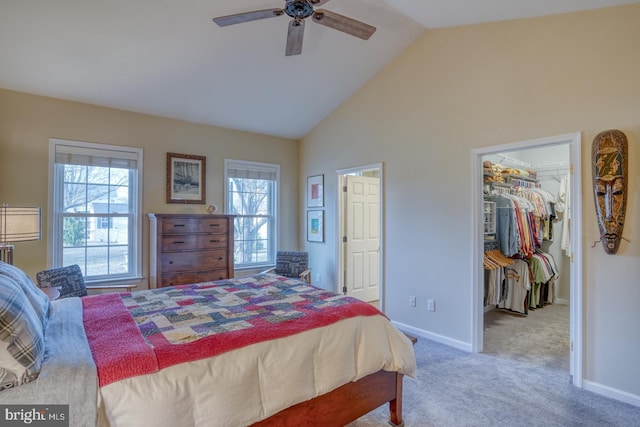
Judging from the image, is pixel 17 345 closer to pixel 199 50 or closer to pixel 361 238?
pixel 199 50

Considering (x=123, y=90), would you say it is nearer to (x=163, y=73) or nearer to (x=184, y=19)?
(x=163, y=73)

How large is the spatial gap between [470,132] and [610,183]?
1233 millimetres

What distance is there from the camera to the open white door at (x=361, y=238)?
16.0 feet

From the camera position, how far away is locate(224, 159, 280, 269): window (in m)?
4.88

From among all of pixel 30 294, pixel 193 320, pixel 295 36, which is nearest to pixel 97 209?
pixel 30 294

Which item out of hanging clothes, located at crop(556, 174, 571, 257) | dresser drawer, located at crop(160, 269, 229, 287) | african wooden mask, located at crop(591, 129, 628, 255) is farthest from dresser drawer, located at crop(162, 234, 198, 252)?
hanging clothes, located at crop(556, 174, 571, 257)

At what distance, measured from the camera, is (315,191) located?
5203mm

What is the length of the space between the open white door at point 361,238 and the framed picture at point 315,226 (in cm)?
43

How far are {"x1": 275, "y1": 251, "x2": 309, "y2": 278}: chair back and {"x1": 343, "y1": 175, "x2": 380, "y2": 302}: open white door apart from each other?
0.67 m

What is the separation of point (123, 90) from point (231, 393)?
11.5 feet

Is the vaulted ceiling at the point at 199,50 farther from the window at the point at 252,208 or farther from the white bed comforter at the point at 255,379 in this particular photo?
the white bed comforter at the point at 255,379

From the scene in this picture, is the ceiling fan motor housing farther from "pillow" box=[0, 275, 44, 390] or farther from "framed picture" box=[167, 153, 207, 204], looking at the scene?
"framed picture" box=[167, 153, 207, 204]

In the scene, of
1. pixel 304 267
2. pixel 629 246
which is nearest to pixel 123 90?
pixel 304 267

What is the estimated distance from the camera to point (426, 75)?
12.0 ft
